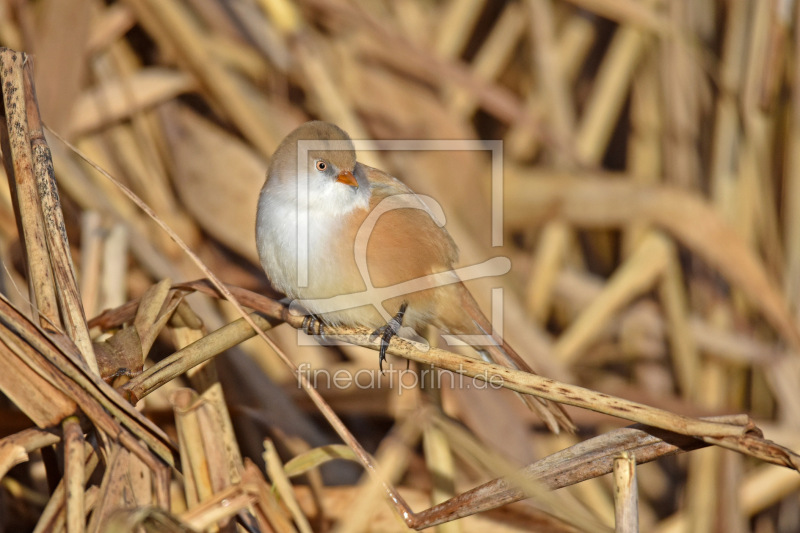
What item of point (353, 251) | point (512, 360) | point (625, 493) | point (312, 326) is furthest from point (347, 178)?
point (625, 493)

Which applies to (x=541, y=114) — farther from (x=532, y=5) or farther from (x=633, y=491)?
(x=633, y=491)

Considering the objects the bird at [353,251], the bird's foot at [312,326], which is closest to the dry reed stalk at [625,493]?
the bird at [353,251]

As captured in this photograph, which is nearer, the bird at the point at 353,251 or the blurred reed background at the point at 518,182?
the bird at the point at 353,251

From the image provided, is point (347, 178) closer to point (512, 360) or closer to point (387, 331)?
point (387, 331)

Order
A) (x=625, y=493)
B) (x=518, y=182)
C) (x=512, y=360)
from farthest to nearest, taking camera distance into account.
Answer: (x=518, y=182)
(x=512, y=360)
(x=625, y=493)

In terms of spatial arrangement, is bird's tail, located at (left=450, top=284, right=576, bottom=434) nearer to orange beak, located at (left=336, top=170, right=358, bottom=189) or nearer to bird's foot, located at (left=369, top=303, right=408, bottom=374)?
bird's foot, located at (left=369, top=303, right=408, bottom=374)

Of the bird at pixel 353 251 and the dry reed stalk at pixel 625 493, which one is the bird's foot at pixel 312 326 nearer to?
the bird at pixel 353 251

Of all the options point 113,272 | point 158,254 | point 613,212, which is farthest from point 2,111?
point 613,212
